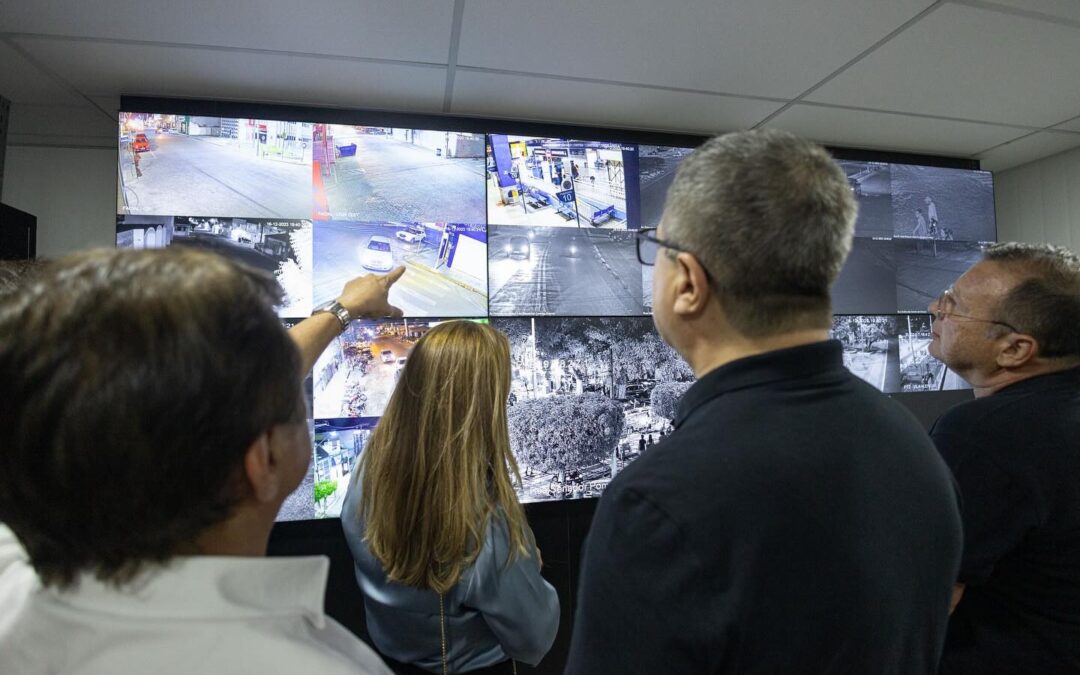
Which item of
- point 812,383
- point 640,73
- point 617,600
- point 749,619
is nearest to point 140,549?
point 617,600

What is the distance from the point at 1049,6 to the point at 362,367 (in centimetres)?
240

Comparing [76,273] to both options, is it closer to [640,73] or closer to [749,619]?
[749,619]

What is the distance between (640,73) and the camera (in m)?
1.94

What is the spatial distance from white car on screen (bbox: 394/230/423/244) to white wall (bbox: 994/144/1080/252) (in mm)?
3142

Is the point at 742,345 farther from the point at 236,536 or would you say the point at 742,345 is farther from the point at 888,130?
the point at 888,130

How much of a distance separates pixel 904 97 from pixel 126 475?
2.65 meters

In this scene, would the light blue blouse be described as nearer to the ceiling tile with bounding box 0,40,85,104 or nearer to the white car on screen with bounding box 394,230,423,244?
the white car on screen with bounding box 394,230,423,244

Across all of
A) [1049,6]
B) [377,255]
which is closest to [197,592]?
[377,255]

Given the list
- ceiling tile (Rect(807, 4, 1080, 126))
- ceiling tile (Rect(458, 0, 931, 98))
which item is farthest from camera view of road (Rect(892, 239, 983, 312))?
ceiling tile (Rect(458, 0, 931, 98))

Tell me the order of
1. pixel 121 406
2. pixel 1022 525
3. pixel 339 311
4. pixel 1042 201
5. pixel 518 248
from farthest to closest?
pixel 1042 201, pixel 518 248, pixel 339 311, pixel 1022 525, pixel 121 406

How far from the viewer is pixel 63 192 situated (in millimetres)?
2191

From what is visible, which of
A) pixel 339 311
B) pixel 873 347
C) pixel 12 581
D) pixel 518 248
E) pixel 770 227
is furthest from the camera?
pixel 873 347

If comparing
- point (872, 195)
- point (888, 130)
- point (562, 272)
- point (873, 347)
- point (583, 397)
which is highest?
point (888, 130)

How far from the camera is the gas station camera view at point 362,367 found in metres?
2.00
